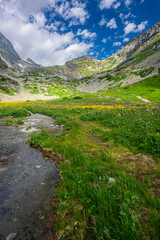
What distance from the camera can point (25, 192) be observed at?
13.3 feet

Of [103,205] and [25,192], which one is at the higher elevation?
[103,205]

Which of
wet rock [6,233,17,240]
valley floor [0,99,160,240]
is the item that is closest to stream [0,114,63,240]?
wet rock [6,233,17,240]

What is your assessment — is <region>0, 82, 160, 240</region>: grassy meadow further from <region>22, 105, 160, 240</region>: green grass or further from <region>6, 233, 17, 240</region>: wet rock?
<region>6, 233, 17, 240</region>: wet rock

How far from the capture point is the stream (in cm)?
289

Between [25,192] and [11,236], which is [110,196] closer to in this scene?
[11,236]

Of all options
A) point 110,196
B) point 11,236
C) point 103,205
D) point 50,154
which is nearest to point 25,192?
point 11,236

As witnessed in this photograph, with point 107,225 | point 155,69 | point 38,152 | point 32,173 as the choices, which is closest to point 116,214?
point 107,225

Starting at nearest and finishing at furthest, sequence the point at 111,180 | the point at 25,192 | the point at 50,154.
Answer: the point at 111,180
the point at 25,192
the point at 50,154

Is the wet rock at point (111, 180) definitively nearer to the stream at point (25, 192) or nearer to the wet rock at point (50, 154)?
the stream at point (25, 192)

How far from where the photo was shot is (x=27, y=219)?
3145mm

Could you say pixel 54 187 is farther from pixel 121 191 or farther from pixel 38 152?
pixel 38 152

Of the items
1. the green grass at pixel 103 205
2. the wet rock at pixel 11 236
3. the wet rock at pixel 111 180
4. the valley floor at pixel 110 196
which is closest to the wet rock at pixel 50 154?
the valley floor at pixel 110 196

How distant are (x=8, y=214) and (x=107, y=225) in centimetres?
306

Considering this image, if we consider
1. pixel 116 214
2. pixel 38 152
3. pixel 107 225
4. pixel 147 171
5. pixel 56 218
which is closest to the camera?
pixel 107 225
